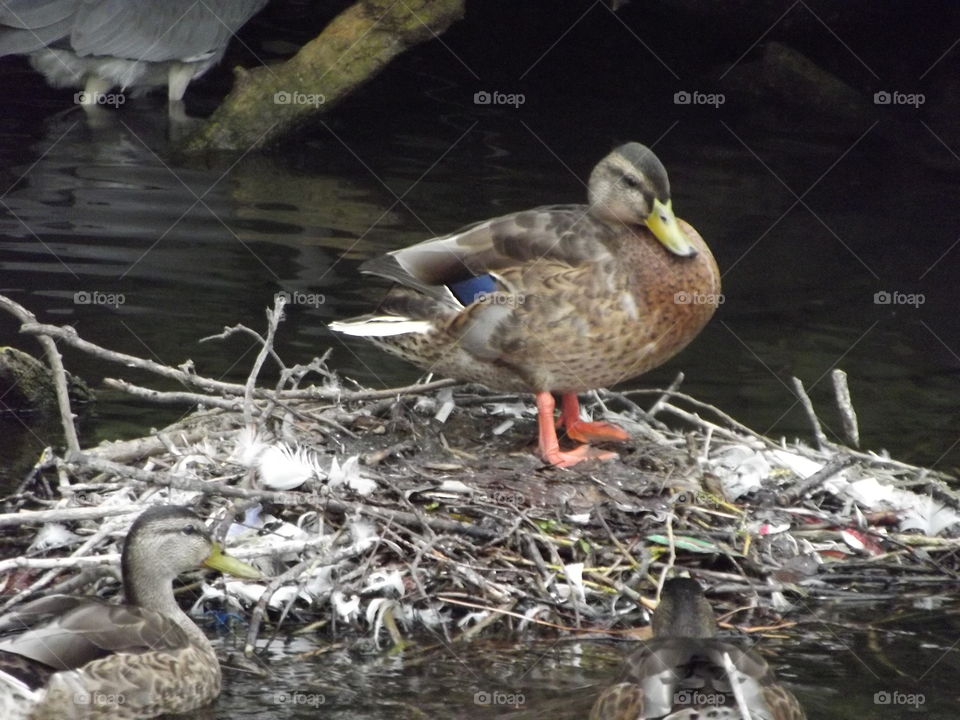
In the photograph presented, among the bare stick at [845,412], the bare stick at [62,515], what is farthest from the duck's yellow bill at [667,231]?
the bare stick at [62,515]

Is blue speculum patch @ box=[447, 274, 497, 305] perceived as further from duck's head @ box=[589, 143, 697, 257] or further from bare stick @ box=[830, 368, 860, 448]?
bare stick @ box=[830, 368, 860, 448]

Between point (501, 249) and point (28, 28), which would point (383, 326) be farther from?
point (28, 28)

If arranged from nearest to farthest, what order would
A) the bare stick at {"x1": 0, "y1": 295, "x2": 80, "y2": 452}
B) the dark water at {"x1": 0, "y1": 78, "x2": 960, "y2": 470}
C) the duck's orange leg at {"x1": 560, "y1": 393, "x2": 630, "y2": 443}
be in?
the bare stick at {"x1": 0, "y1": 295, "x2": 80, "y2": 452} → the duck's orange leg at {"x1": 560, "y1": 393, "x2": 630, "y2": 443} → the dark water at {"x1": 0, "y1": 78, "x2": 960, "y2": 470}

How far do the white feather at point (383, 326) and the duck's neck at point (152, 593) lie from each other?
1.84 meters

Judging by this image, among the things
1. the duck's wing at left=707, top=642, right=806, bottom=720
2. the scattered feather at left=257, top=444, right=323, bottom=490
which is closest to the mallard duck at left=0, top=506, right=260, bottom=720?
the scattered feather at left=257, top=444, right=323, bottom=490

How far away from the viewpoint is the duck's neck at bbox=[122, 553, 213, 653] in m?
6.43

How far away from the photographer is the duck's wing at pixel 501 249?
7688 mm

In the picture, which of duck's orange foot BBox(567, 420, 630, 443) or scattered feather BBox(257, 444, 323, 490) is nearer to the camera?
scattered feather BBox(257, 444, 323, 490)

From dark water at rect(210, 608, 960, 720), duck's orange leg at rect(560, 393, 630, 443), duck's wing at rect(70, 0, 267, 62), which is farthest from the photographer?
duck's wing at rect(70, 0, 267, 62)

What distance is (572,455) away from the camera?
7859mm

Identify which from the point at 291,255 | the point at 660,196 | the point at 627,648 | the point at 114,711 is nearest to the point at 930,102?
the point at 291,255

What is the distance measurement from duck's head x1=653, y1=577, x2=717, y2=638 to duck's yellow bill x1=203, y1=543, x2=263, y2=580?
173 cm

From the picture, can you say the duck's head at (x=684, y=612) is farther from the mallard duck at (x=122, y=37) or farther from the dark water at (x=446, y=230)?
the mallard duck at (x=122, y=37)

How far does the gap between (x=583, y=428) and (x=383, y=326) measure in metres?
1.11
